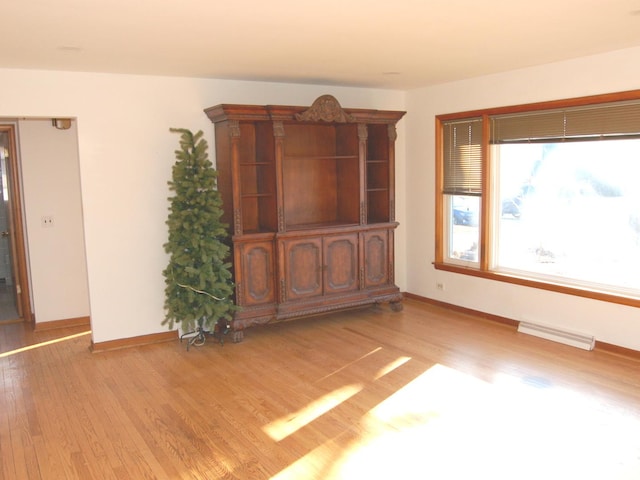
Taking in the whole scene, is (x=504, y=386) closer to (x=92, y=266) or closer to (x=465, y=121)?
(x=465, y=121)

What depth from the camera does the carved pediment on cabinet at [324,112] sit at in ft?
17.7

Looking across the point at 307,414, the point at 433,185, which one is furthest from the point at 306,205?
the point at 307,414

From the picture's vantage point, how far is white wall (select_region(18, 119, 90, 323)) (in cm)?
589

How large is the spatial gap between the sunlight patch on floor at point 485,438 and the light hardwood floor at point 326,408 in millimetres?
12

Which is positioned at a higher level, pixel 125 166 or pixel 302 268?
pixel 125 166

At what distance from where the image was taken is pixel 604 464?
10.2 feet

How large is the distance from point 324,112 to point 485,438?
10.9ft

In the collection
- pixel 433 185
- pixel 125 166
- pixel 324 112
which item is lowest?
pixel 433 185

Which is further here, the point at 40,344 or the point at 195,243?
the point at 40,344

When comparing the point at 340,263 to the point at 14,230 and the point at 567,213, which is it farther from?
the point at 14,230

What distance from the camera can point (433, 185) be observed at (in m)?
6.46

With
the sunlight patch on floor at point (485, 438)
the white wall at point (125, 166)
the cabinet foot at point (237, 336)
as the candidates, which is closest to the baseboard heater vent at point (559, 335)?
the sunlight patch on floor at point (485, 438)

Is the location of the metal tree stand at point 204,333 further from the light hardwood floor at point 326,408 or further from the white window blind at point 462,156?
the white window blind at point 462,156

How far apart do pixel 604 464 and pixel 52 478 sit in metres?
3.02
